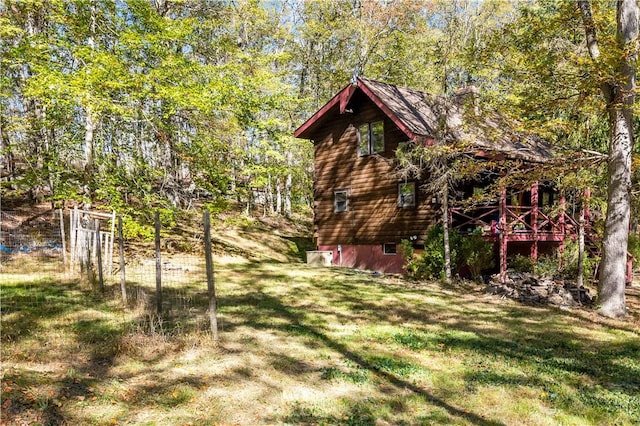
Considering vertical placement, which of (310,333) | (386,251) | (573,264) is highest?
(386,251)

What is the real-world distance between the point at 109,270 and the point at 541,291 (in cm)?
1425

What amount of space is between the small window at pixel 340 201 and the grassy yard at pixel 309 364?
34.4 ft

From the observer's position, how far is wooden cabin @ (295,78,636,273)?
708 inches

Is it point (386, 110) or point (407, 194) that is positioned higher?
point (386, 110)

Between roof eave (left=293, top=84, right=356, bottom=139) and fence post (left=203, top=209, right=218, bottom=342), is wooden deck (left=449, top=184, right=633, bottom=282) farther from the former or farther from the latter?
fence post (left=203, top=209, right=218, bottom=342)

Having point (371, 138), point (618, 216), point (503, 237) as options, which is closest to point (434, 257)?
point (503, 237)

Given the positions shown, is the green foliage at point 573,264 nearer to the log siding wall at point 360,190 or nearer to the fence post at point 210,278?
the log siding wall at point 360,190

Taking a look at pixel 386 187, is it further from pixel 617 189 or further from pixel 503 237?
pixel 617 189

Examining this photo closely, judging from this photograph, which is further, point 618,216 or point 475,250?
point 475,250

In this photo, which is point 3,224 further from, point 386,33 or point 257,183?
point 386,33

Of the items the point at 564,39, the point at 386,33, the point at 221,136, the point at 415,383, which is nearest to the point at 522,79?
the point at 564,39

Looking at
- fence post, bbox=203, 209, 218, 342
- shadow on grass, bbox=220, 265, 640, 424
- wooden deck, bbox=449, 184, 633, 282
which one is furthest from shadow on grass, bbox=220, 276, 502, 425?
wooden deck, bbox=449, 184, 633, 282

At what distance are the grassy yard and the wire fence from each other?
0.18 meters

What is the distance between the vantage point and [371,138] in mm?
20969
